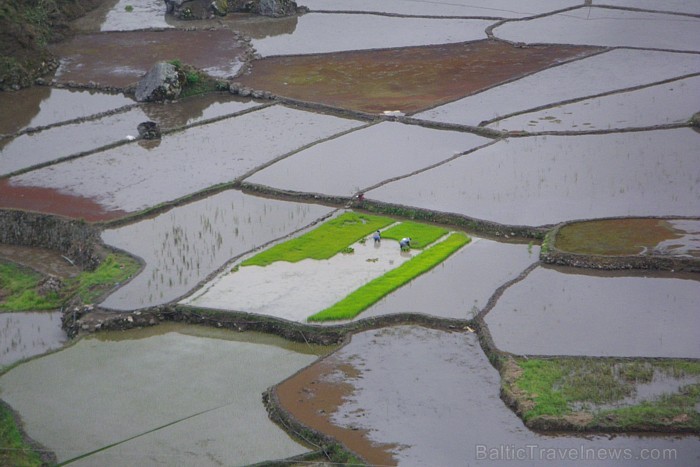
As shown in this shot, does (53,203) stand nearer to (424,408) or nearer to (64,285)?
(64,285)

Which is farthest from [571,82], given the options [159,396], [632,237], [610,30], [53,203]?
[159,396]

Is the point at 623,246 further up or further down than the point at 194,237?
further up

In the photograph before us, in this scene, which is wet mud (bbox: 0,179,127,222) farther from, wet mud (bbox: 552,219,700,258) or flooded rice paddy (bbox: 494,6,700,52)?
flooded rice paddy (bbox: 494,6,700,52)

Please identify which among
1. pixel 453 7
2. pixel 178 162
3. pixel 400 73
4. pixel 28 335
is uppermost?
pixel 453 7

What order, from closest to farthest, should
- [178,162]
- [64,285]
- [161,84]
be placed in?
[64,285], [178,162], [161,84]

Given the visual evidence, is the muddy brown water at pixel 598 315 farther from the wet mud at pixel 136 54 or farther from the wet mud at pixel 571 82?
the wet mud at pixel 136 54

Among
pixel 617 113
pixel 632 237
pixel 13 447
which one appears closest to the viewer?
pixel 13 447

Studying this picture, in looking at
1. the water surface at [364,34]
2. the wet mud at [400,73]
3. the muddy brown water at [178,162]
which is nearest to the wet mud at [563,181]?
the muddy brown water at [178,162]

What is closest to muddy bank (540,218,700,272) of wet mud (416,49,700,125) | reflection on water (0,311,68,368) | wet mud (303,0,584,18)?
wet mud (416,49,700,125)
